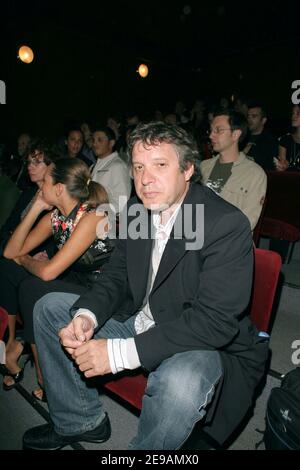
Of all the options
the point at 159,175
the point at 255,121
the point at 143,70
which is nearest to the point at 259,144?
the point at 255,121

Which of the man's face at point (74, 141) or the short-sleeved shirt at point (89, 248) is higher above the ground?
the man's face at point (74, 141)

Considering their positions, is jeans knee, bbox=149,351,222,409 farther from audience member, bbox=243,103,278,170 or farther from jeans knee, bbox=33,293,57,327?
audience member, bbox=243,103,278,170

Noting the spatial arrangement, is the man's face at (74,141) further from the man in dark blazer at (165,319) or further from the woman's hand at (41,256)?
the man in dark blazer at (165,319)

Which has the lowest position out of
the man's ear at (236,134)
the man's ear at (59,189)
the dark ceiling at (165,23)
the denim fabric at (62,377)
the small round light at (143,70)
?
the denim fabric at (62,377)

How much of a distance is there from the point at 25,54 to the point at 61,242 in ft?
18.6

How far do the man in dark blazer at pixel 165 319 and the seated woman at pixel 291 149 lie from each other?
7.45ft

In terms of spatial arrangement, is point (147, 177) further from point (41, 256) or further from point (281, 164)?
point (281, 164)

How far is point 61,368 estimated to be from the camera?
146 cm

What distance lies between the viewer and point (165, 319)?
53.9 inches

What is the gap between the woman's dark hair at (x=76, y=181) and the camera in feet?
6.55

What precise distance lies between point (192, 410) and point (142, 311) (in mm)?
532

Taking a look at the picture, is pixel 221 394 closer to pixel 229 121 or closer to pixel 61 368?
pixel 61 368

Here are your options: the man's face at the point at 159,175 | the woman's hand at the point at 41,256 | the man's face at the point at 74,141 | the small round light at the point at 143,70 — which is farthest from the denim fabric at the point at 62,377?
the small round light at the point at 143,70

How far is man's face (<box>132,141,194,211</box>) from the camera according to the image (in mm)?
1423
